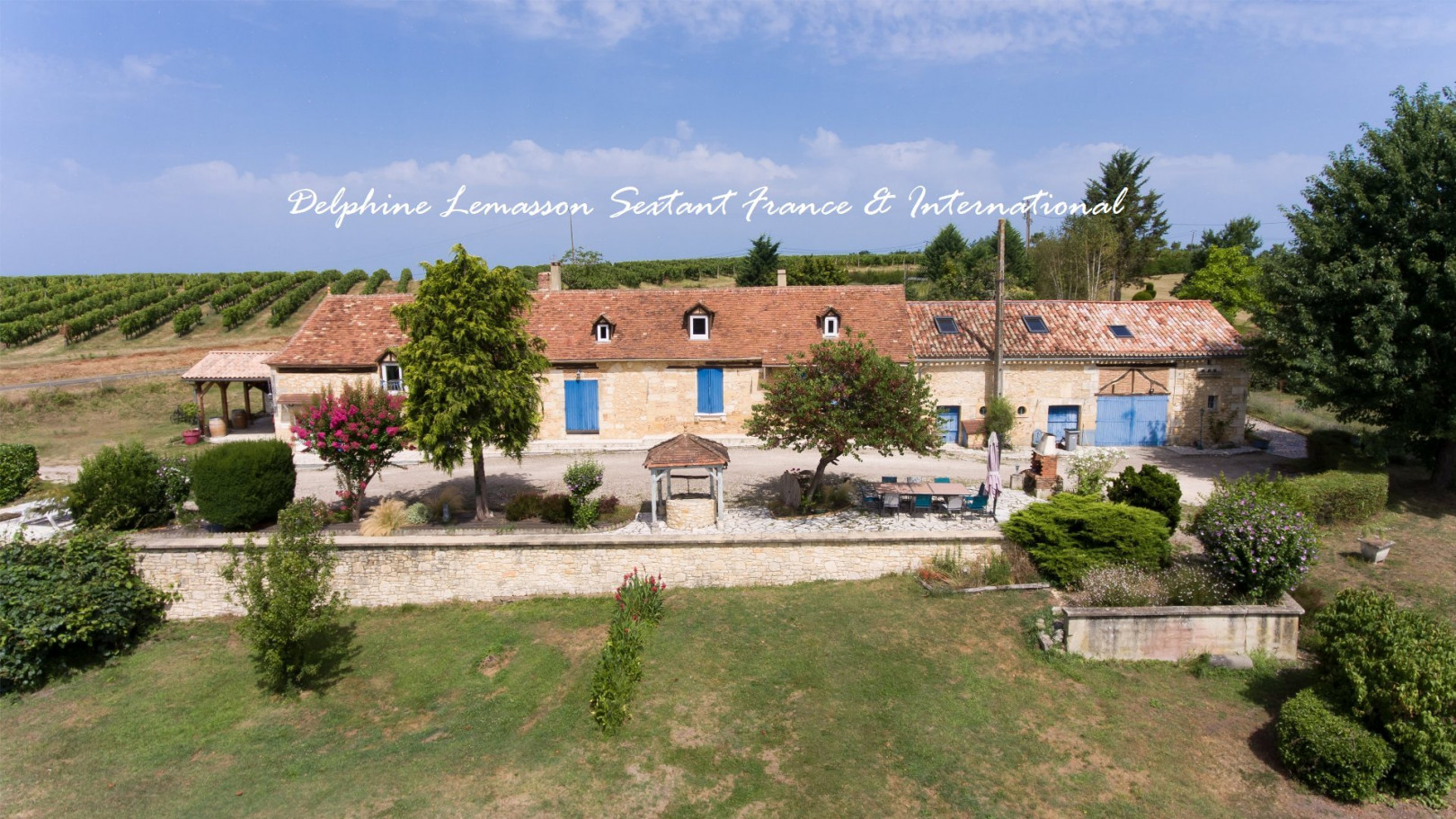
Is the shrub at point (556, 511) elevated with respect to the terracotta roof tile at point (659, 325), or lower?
lower

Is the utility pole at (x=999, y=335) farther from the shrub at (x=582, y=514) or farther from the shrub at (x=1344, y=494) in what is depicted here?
the shrub at (x=582, y=514)

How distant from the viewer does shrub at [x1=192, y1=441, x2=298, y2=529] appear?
16.2m

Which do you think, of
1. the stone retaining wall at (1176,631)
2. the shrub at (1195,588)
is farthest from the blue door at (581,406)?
the shrub at (1195,588)

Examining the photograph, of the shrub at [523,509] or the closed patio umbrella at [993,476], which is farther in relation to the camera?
the shrub at [523,509]

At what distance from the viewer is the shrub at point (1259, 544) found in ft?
42.9

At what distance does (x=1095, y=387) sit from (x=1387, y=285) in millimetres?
8160

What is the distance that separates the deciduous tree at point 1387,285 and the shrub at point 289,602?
73.1ft

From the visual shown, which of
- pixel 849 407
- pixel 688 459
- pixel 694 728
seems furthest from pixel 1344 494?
pixel 694 728

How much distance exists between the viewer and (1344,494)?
17078mm

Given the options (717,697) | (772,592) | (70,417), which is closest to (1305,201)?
(772,592)

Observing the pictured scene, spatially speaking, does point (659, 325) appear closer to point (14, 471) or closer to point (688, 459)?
point (688, 459)

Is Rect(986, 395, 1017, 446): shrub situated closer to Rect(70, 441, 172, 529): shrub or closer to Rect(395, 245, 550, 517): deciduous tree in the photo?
Rect(395, 245, 550, 517): deciduous tree

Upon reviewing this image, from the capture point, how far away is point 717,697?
11984 mm

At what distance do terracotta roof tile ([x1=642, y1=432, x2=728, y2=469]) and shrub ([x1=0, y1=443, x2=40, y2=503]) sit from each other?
55.4 ft
